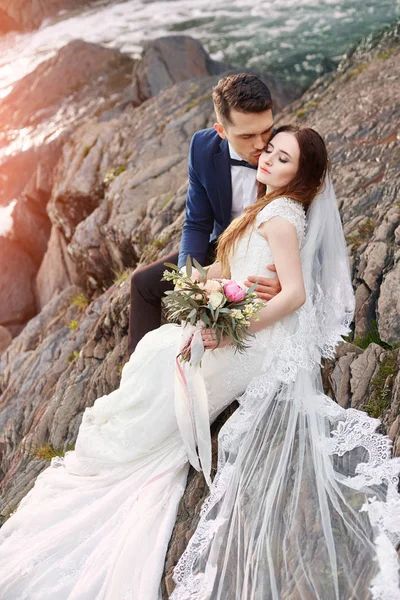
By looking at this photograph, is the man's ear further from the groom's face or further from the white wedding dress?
the white wedding dress

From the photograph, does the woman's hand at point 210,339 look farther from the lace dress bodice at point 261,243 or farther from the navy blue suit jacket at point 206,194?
the navy blue suit jacket at point 206,194

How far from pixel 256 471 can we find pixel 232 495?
176 millimetres

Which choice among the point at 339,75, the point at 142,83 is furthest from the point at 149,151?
the point at 142,83

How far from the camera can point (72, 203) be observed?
9.35m

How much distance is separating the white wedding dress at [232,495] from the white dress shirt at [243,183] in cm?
76

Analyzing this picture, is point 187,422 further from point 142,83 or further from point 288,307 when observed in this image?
point 142,83

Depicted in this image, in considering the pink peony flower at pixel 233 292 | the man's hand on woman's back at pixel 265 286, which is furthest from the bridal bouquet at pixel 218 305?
the man's hand on woman's back at pixel 265 286

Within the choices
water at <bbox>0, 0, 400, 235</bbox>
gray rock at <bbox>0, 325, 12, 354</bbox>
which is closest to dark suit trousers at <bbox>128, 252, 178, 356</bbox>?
gray rock at <bbox>0, 325, 12, 354</bbox>

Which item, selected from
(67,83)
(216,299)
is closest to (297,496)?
(216,299)

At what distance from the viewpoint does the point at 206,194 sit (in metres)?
4.79

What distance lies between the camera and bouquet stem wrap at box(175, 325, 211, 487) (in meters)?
3.62

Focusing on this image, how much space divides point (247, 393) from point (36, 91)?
1219 cm

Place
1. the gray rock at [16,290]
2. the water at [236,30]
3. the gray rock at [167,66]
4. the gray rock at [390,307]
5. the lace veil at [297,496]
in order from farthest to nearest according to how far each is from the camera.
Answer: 1. the water at [236,30]
2. the gray rock at [167,66]
3. the gray rock at [16,290]
4. the gray rock at [390,307]
5. the lace veil at [297,496]

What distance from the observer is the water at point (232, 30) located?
13805 millimetres
